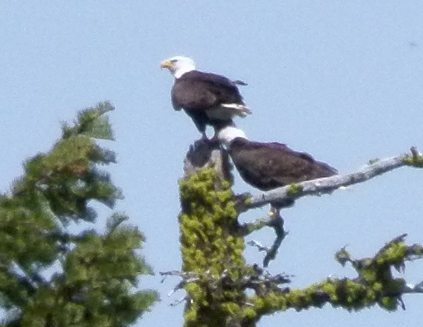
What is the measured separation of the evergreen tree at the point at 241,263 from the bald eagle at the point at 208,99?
6.23 ft

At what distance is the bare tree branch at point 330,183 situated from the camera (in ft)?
32.0

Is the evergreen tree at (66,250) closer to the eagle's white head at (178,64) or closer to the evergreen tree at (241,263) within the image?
the evergreen tree at (241,263)

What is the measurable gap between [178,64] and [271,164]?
4315 mm

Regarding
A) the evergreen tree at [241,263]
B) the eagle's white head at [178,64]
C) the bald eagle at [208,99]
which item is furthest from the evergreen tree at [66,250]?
the eagle's white head at [178,64]

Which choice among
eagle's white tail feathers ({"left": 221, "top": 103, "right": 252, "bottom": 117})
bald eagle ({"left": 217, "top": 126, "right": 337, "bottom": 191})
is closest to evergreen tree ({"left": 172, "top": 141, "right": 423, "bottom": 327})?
bald eagle ({"left": 217, "top": 126, "right": 337, "bottom": 191})

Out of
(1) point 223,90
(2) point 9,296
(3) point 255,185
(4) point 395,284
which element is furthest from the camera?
(1) point 223,90

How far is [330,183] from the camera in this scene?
10.1 metres

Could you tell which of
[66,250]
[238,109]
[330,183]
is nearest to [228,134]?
[238,109]

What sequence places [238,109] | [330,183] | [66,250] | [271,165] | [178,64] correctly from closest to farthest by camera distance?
[66,250] < [330,183] < [271,165] < [238,109] < [178,64]

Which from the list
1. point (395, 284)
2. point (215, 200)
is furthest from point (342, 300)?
point (215, 200)

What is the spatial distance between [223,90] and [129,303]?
15.9ft

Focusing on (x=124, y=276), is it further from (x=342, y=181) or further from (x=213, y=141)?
(x=213, y=141)

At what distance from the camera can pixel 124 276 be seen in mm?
7961

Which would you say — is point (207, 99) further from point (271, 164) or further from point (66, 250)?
point (66, 250)
